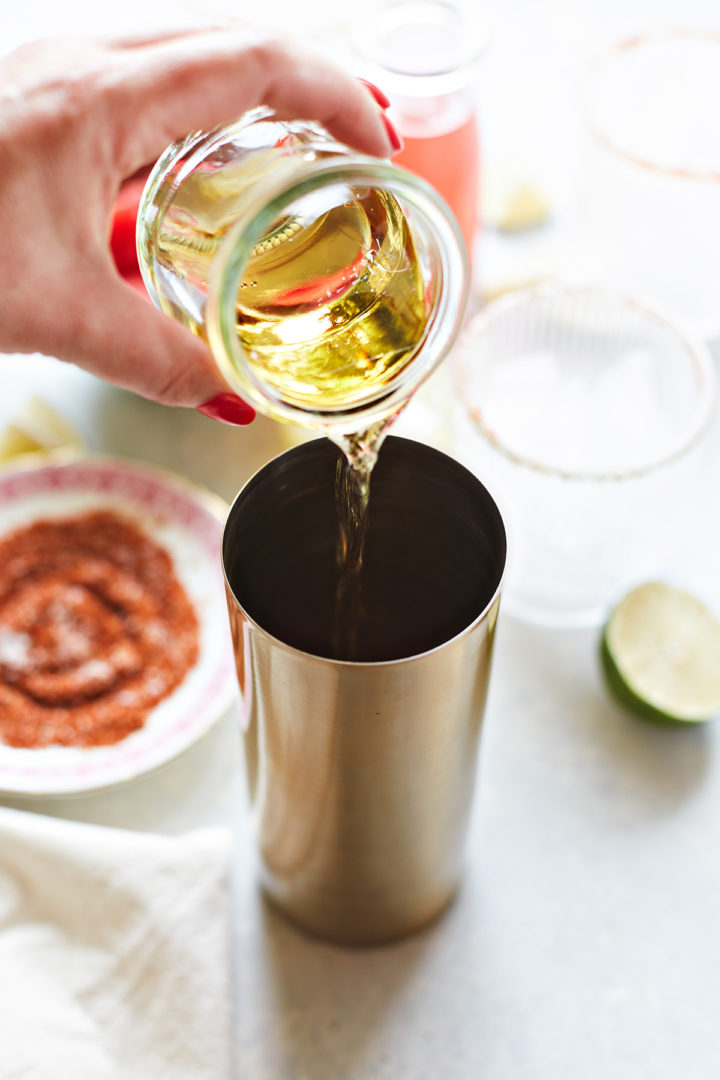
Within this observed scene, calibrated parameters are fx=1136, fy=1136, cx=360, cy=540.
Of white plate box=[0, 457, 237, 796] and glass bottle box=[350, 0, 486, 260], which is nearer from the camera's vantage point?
white plate box=[0, 457, 237, 796]

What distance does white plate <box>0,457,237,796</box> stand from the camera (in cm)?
72

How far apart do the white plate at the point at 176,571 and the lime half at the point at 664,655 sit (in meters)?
0.27

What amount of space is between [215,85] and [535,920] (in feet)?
1.71

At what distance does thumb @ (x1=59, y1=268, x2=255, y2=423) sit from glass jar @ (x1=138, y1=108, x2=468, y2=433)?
0.02 metres

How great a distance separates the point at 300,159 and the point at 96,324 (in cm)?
13

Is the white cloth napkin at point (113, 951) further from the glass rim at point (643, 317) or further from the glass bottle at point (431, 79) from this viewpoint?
the glass bottle at point (431, 79)

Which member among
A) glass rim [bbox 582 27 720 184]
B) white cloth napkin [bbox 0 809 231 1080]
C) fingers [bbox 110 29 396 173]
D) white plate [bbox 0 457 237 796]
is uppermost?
fingers [bbox 110 29 396 173]

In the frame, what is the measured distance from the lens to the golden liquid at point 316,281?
534 millimetres

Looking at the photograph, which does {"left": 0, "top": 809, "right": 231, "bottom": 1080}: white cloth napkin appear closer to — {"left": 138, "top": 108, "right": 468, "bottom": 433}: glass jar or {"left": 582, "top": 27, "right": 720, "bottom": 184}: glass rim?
{"left": 138, "top": 108, "right": 468, "bottom": 433}: glass jar

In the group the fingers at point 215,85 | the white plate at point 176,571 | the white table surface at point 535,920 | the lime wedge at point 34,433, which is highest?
the fingers at point 215,85

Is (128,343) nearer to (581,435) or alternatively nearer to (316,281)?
(316,281)

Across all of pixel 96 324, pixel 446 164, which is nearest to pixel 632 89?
pixel 446 164

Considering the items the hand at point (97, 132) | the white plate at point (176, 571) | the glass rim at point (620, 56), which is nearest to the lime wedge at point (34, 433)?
the white plate at point (176, 571)

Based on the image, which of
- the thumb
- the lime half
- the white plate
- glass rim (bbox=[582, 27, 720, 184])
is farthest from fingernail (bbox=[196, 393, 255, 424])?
glass rim (bbox=[582, 27, 720, 184])
